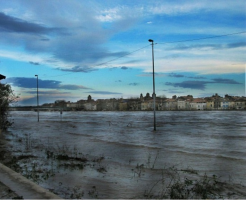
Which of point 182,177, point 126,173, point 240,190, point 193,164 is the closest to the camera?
point 240,190

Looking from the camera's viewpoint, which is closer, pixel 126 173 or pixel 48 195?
pixel 48 195

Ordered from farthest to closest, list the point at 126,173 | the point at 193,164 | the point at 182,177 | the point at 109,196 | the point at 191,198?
the point at 193,164 → the point at 126,173 → the point at 182,177 → the point at 109,196 → the point at 191,198

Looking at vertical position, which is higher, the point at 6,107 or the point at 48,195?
the point at 6,107

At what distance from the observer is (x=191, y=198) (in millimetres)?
6039

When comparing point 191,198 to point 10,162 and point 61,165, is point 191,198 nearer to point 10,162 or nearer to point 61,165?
point 61,165

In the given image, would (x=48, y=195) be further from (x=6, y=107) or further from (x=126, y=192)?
(x=6, y=107)

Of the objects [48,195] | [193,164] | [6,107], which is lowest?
[193,164]

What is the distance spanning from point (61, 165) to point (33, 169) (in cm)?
116

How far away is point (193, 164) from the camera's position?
11000mm

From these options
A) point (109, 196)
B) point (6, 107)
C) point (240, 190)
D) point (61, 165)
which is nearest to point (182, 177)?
point (240, 190)

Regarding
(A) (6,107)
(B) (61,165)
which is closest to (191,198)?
(B) (61,165)

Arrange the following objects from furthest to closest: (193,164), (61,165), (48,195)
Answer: (193,164)
(61,165)
(48,195)

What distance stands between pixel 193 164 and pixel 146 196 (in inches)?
208

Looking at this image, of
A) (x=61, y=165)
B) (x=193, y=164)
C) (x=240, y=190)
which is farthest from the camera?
(x=193, y=164)
